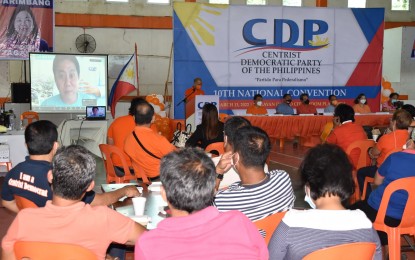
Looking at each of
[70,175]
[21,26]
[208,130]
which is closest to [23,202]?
[70,175]

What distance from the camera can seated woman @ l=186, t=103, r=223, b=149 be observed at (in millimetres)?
5676

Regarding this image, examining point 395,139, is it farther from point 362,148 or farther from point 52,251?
point 52,251

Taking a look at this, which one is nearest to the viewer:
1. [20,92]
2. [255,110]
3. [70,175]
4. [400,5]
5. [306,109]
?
[70,175]

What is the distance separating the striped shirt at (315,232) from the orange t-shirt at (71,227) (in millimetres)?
617

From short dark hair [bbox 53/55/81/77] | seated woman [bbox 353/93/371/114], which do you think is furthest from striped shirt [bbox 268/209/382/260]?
seated woman [bbox 353/93/371/114]

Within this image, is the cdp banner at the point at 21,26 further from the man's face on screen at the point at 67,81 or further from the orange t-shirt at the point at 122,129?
the orange t-shirt at the point at 122,129

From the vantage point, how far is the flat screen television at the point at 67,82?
31.6ft

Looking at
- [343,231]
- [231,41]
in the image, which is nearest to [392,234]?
[343,231]

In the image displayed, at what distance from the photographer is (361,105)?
41.3 ft

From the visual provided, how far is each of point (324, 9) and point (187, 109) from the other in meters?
4.69

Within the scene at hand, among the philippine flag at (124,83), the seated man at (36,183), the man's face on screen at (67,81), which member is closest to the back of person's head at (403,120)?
the seated man at (36,183)

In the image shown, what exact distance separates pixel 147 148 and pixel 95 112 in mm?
4542

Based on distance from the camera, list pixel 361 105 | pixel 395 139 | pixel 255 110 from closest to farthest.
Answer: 1. pixel 395 139
2. pixel 255 110
3. pixel 361 105

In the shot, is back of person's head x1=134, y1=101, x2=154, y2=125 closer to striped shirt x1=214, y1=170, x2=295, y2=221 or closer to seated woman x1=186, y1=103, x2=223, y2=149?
seated woman x1=186, y1=103, x2=223, y2=149
